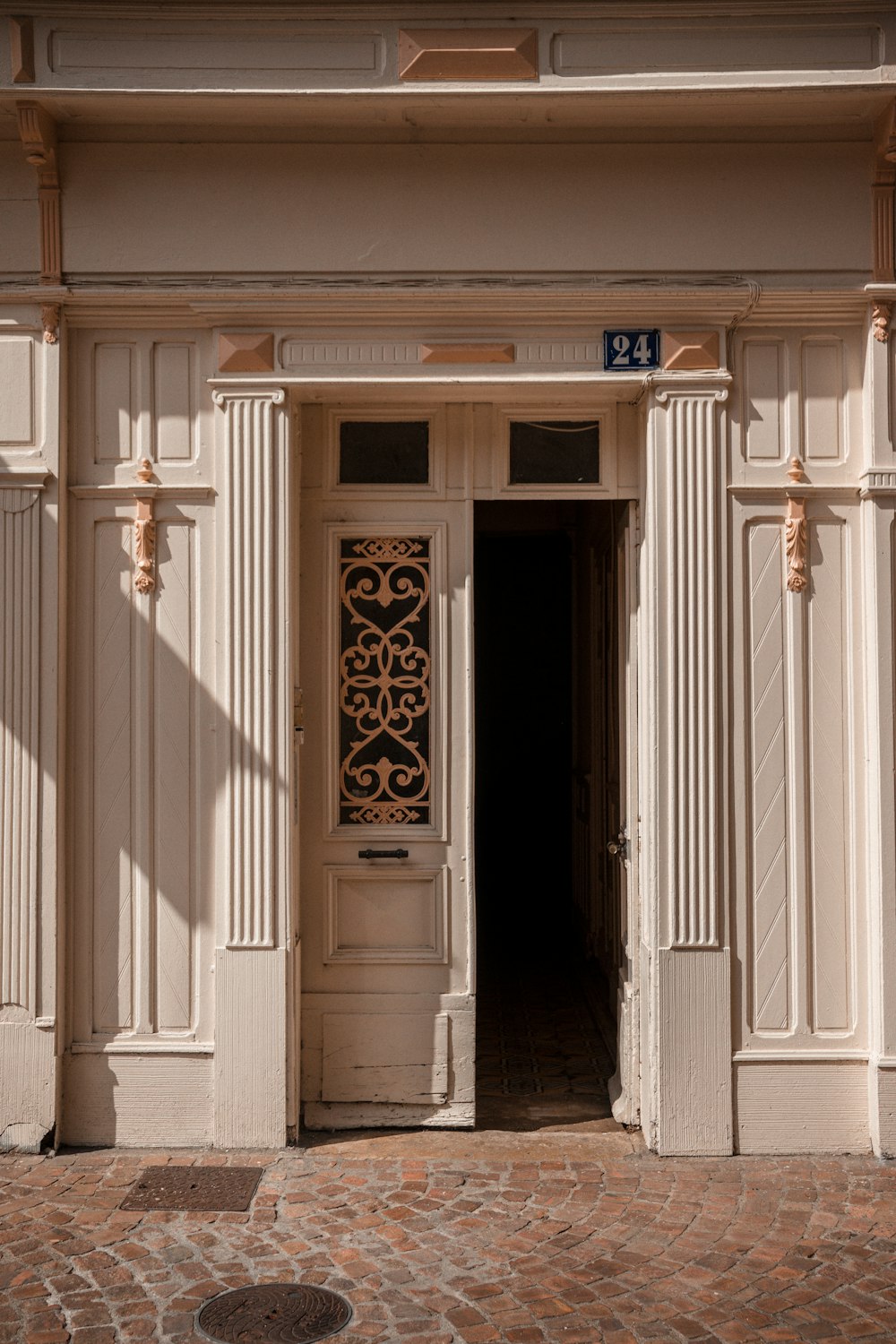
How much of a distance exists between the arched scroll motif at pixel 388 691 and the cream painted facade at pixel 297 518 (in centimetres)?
32

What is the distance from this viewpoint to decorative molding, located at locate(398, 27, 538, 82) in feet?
15.9

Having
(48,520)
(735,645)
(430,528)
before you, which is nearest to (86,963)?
(48,520)

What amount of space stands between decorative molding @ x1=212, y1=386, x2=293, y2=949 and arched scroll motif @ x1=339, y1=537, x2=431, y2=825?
0.39m

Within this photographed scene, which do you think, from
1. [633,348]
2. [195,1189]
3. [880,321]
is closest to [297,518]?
[633,348]

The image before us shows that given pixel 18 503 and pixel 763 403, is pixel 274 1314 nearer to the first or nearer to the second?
pixel 18 503

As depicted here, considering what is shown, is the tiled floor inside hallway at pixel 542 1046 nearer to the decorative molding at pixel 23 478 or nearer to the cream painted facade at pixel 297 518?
the cream painted facade at pixel 297 518

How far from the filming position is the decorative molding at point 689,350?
5.05 meters

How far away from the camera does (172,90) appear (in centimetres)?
482

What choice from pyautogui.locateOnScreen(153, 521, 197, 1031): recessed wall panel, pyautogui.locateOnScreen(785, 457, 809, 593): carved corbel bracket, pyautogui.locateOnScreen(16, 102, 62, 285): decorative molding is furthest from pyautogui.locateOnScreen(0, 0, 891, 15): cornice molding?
pyautogui.locateOnScreen(153, 521, 197, 1031): recessed wall panel

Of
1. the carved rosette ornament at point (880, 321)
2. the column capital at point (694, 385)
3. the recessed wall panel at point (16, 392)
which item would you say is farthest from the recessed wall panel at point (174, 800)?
the carved rosette ornament at point (880, 321)

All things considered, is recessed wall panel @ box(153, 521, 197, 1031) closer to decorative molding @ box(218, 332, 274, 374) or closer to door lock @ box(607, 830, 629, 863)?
decorative molding @ box(218, 332, 274, 374)

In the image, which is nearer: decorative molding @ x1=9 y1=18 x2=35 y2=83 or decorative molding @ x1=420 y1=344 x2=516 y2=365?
decorative molding @ x1=9 y1=18 x2=35 y2=83

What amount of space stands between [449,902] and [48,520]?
7.95ft

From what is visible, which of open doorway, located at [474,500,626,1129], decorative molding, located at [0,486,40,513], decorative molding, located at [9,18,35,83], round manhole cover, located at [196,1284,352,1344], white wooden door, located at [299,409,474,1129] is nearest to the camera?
round manhole cover, located at [196,1284,352,1344]
